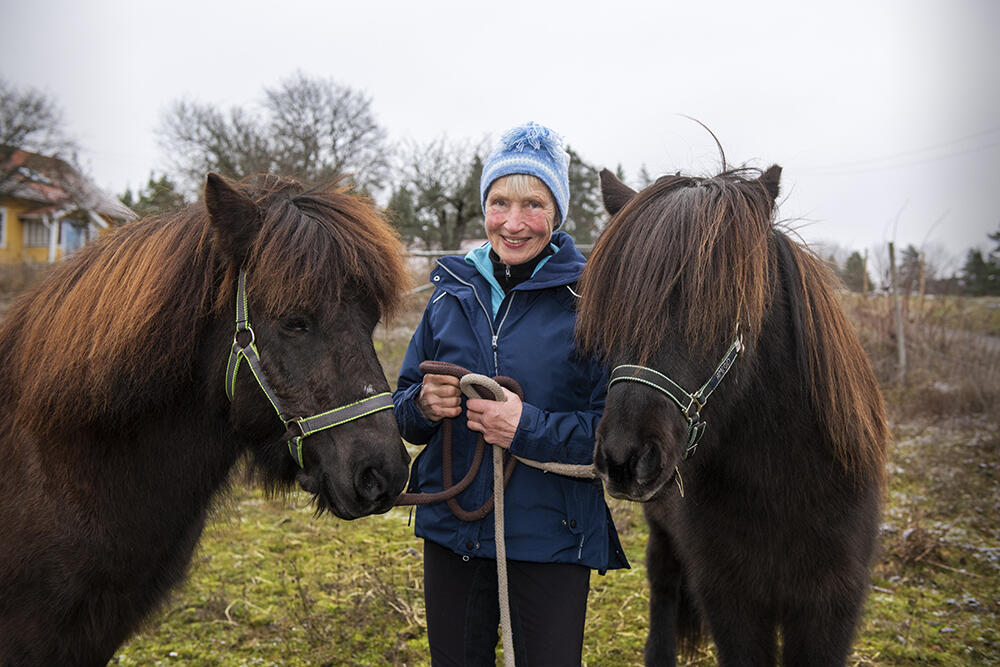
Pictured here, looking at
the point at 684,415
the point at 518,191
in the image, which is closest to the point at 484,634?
the point at 684,415

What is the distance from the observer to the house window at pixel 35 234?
113ft

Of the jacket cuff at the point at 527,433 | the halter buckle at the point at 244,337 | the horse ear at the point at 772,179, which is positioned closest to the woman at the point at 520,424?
the jacket cuff at the point at 527,433

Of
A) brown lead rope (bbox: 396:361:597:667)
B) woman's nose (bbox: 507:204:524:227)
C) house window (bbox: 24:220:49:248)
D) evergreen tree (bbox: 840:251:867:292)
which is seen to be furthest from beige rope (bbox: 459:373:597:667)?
house window (bbox: 24:220:49:248)

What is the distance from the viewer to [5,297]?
47.4 ft

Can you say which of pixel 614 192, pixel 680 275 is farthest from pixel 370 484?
pixel 614 192

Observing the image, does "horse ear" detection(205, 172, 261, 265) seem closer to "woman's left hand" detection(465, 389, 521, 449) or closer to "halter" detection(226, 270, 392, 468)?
"halter" detection(226, 270, 392, 468)

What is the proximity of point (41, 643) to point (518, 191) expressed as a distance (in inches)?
79.6

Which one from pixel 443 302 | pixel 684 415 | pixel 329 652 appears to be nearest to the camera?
pixel 684 415

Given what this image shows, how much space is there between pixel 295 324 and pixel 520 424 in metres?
0.72

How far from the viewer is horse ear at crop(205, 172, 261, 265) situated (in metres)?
1.84

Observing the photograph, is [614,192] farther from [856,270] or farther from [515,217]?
[856,270]

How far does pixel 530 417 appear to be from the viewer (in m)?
1.92

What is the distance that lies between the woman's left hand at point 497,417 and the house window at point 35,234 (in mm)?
40750

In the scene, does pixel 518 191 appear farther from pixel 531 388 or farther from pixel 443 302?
pixel 531 388
